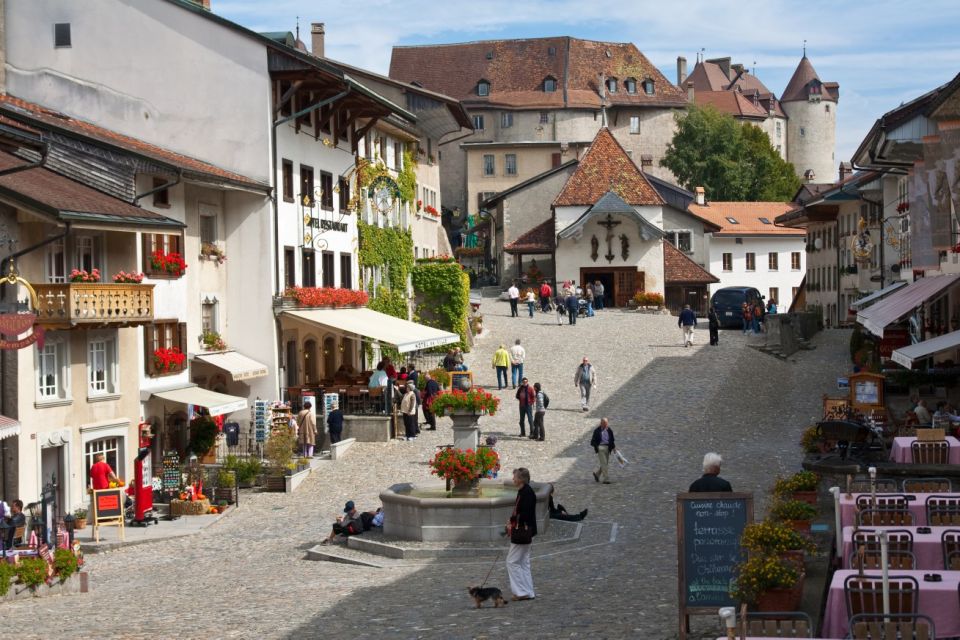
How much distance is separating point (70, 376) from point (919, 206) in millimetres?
17634

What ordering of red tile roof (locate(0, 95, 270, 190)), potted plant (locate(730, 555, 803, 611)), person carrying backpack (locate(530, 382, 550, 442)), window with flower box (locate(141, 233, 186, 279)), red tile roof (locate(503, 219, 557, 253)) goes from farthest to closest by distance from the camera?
red tile roof (locate(503, 219, 557, 253)), person carrying backpack (locate(530, 382, 550, 442)), window with flower box (locate(141, 233, 186, 279)), red tile roof (locate(0, 95, 270, 190)), potted plant (locate(730, 555, 803, 611))

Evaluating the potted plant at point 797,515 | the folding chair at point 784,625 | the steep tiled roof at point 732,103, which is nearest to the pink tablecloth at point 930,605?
the folding chair at point 784,625

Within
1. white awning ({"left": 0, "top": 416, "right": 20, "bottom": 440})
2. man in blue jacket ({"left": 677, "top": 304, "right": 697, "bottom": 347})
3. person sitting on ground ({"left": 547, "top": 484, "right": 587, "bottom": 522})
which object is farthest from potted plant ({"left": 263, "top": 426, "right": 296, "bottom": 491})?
man in blue jacket ({"left": 677, "top": 304, "right": 697, "bottom": 347})

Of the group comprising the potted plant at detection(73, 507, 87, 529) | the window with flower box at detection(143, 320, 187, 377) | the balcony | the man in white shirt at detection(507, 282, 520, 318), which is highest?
the man in white shirt at detection(507, 282, 520, 318)

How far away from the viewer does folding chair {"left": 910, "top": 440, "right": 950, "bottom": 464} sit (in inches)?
857

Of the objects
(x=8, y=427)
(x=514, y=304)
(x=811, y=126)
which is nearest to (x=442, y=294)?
(x=514, y=304)

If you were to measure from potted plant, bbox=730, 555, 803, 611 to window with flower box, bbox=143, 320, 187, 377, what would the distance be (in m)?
22.2

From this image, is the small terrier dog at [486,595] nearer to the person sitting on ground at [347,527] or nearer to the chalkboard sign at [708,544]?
the chalkboard sign at [708,544]

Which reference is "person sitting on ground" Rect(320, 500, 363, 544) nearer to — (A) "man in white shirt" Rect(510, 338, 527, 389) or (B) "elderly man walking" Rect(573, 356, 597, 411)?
(B) "elderly man walking" Rect(573, 356, 597, 411)

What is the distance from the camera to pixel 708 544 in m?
14.0

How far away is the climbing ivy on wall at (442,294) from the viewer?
172ft

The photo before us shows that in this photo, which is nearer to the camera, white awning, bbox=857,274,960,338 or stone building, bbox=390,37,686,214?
white awning, bbox=857,274,960,338

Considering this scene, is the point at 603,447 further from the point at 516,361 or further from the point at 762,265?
the point at 762,265

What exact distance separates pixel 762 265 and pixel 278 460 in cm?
6963
